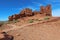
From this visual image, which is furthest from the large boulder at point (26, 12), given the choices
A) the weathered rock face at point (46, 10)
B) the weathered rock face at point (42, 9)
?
the weathered rock face at point (46, 10)

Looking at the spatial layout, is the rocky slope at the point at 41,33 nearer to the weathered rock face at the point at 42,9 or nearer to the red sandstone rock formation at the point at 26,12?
the weathered rock face at the point at 42,9

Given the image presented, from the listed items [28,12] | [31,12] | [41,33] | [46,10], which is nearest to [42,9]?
[46,10]

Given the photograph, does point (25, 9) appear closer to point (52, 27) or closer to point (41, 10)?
point (41, 10)

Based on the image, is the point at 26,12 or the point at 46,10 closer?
the point at 46,10

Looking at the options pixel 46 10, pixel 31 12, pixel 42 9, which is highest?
pixel 42 9

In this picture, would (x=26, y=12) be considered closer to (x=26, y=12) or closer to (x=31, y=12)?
(x=26, y=12)

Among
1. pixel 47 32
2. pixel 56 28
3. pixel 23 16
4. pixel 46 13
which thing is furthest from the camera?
pixel 23 16

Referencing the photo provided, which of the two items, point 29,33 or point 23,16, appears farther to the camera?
point 23,16

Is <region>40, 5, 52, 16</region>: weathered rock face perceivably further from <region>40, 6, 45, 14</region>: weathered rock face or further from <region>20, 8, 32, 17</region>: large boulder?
<region>20, 8, 32, 17</region>: large boulder

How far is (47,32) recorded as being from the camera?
16672mm

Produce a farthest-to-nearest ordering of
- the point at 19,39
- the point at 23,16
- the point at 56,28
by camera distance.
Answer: the point at 23,16 → the point at 56,28 → the point at 19,39

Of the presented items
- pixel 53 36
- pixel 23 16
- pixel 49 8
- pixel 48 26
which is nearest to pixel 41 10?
pixel 49 8

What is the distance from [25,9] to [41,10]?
20.1 feet

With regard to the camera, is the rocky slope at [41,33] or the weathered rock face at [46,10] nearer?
the rocky slope at [41,33]
